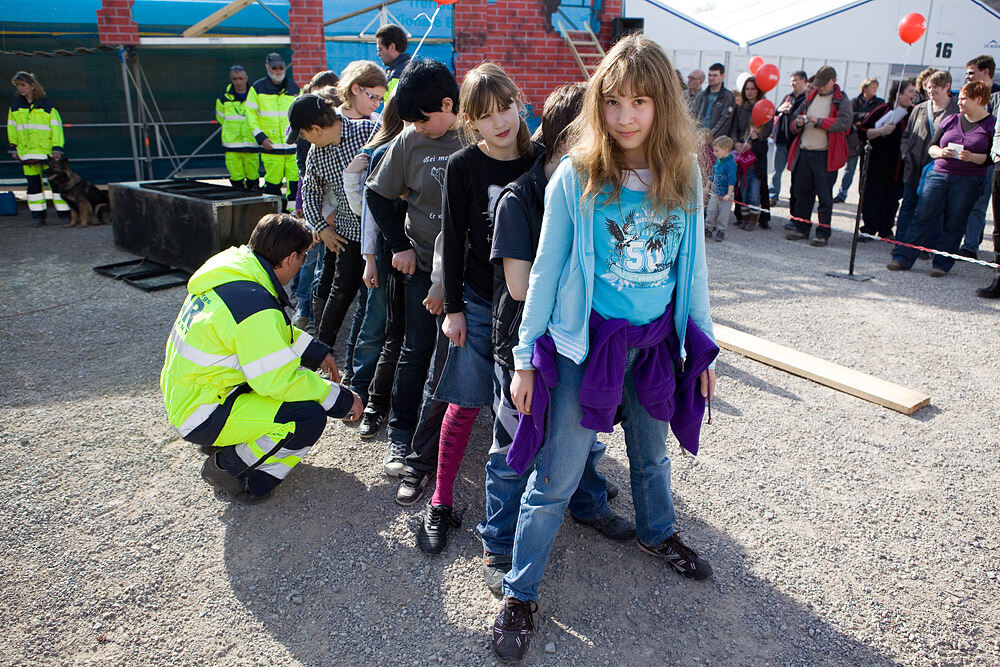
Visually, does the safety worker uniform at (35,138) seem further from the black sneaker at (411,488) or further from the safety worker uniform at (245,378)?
the black sneaker at (411,488)

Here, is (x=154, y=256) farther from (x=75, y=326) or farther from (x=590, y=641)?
(x=590, y=641)

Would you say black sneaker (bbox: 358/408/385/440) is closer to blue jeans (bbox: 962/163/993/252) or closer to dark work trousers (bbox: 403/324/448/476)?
dark work trousers (bbox: 403/324/448/476)

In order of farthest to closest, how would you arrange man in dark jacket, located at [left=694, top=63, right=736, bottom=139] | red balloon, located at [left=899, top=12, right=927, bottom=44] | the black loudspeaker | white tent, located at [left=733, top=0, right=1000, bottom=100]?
white tent, located at [left=733, top=0, right=1000, bottom=100] → the black loudspeaker → red balloon, located at [left=899, top=12, right=927, bottom=44] → man in dark jacket, located at [left=694, top=63, right=736, bottom=139]

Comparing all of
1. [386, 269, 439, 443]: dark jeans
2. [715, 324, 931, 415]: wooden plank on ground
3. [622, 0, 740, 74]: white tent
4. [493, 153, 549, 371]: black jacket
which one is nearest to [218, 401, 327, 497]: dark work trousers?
[386, 269, 439, 443]: dark jeans

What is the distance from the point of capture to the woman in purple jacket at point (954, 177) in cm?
643

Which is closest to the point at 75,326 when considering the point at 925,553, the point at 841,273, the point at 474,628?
the point at 474,628

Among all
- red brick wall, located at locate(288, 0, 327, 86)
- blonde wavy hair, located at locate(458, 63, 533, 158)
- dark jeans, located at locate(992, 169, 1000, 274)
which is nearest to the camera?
blonde wavy hair, located at locate(458, 63, 533, 158)

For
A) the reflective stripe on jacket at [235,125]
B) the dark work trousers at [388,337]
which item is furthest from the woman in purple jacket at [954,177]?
the reflective stripe on jacket at [235,125]

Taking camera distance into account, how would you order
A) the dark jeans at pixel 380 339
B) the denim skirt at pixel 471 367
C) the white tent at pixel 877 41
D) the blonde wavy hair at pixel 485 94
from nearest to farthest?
the blonde wavy hair at pixel 485 94, the denim skirt at pixel 471 367, the dark jeans at pixel 380 339, the white tent at pixel 877 41

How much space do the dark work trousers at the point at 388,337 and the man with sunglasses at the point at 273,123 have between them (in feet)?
18.1

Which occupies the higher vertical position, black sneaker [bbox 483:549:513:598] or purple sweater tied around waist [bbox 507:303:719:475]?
purple sweater tied around waist [bbox 507:303:719:475]

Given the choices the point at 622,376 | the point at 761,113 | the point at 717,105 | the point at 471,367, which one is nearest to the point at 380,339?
the point at 471,367

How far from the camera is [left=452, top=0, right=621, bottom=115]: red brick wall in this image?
1055 centimetres

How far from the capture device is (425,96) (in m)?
2.81
